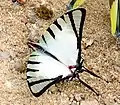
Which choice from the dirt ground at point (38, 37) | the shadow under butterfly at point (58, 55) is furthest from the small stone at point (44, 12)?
the shadow under butterfly at point (58, 55)

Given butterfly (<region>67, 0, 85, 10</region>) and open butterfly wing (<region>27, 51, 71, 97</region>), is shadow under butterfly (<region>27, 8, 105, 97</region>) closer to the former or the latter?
open butterfly wing (<region>27, 51, 71, 97</region>)

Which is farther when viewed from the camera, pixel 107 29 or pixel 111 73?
pixel 107 29

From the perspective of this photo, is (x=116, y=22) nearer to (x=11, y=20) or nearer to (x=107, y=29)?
(x=107, y=29)

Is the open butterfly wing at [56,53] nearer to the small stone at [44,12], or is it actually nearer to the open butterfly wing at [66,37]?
the open butterfly wing at [66,37]

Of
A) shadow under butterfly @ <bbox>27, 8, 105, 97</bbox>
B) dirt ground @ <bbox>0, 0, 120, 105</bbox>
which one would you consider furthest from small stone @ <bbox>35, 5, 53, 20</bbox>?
shadow under butterfly @ <bbox>27, 8, 105, 97</bbox>

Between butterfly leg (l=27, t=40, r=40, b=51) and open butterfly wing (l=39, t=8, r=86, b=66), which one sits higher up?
open butterfly wing (l=39, t=8, r=86, b=66)

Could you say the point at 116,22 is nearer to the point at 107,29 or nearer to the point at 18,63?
the point at 107,29

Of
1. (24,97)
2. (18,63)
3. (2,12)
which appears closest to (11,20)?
(2,12)

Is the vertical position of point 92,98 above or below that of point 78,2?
below
